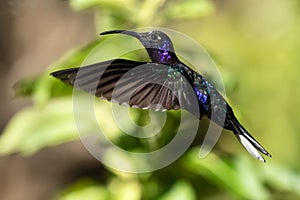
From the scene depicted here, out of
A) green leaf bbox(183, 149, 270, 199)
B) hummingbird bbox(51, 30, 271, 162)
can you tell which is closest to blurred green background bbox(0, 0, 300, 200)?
green leaf bbox(183, 149, 270, 199)

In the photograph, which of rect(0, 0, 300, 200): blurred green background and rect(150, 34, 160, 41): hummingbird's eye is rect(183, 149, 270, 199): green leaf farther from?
rect(150, 34, 160, 41): hummingbird's eye

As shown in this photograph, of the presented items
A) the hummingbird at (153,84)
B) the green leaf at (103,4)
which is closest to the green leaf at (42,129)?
the green leaf at (103,4)

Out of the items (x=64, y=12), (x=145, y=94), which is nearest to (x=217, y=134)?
(x=145, y=94)

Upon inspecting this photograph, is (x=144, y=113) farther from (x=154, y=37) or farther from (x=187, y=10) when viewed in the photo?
(x=154, y=37)

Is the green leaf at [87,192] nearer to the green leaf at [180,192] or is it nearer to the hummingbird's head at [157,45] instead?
the green leaf at [180,192]

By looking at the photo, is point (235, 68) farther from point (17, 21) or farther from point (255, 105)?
point (17, 21)

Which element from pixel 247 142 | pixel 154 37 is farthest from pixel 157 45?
pixel 247 142
